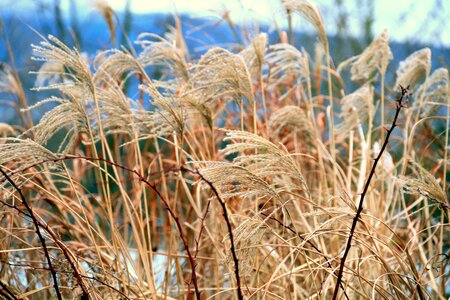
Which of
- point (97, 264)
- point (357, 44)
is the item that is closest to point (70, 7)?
point (357, 44)

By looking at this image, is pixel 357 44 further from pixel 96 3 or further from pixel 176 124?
pixel 176 124

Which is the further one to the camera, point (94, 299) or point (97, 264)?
point (97, 264)

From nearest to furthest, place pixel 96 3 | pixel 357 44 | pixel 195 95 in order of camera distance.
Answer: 1. pixel 195 95
2. pixel 96 3
3. pixel 357 44

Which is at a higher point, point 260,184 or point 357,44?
point 260,184

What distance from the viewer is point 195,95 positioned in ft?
4.12

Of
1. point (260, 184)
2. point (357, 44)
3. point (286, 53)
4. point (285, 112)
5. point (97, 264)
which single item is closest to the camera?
point (260, 184)

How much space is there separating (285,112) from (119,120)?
0.37 metres

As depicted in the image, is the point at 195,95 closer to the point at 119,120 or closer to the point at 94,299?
the point at 119,120

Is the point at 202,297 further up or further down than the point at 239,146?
further down

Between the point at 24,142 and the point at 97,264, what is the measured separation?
324 mm

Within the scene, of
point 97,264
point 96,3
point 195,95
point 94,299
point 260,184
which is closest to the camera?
point 260,184

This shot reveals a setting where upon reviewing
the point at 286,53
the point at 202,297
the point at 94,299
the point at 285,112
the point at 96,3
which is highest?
the point at 96,3

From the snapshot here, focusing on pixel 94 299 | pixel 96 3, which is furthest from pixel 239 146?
pixel 96 3

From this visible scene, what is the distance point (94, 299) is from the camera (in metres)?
1.03
